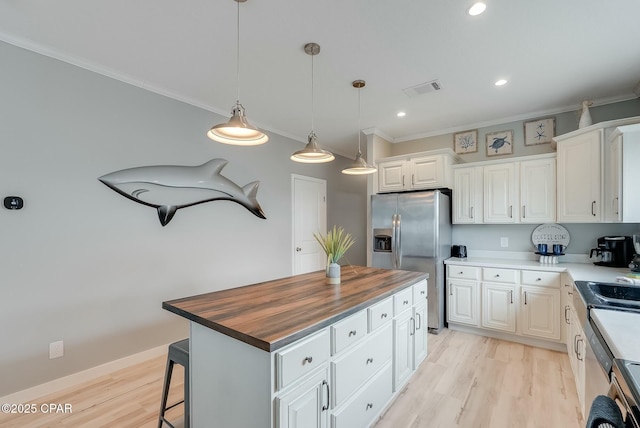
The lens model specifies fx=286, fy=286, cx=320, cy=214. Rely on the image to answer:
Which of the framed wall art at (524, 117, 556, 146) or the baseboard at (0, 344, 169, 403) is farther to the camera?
the framed wall art at (524, 117, 556, 146)

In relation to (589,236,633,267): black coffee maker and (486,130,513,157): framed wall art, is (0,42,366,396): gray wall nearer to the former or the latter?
(486,130,513,157): framed wall art

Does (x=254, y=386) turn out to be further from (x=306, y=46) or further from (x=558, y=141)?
(x=558, y=141)

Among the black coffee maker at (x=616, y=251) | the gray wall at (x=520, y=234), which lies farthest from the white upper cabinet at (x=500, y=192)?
the black coffee maker at (x=616, y=251)

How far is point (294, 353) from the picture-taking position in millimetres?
1230

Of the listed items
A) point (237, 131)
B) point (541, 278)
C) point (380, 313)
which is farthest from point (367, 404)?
point (541, 278)

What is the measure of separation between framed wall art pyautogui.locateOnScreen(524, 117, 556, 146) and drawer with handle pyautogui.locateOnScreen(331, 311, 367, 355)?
3.38 metres

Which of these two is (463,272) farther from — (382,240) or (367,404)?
(367,404)

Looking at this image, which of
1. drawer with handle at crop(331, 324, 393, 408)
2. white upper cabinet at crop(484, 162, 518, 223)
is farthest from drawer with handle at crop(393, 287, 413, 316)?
white upper cabinet at crop(484, 162, 518, 223)

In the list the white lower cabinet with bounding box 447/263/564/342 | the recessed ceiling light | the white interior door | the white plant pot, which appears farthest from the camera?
the white interior door

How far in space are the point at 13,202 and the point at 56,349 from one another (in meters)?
1.18

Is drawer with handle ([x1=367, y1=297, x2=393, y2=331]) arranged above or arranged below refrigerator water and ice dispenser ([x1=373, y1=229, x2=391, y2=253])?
below

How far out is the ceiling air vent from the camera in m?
2.81

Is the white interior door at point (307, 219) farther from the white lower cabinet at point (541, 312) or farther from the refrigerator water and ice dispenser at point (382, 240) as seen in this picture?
the white lower cabinet at point (541, 312)

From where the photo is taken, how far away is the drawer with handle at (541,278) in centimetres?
291
